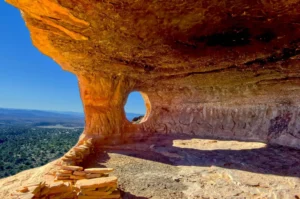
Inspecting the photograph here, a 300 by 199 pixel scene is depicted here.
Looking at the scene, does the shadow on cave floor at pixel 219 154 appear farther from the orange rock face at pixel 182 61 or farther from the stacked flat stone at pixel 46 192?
the stacked flat stone at pixel 46 192

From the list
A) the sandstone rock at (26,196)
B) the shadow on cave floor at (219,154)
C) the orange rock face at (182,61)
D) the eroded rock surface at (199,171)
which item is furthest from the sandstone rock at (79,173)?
the orange rock face at (182,61)

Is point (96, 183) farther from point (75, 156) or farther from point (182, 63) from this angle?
point (182, 63)

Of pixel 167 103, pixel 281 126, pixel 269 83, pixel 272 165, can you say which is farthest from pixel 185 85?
pixel 272 165

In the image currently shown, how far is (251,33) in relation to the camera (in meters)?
8.07

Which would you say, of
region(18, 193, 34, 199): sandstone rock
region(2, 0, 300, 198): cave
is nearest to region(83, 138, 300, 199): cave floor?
region(2, 0, 300, 198): cave

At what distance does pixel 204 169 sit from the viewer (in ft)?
25.0

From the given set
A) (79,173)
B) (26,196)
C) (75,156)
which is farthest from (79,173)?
(75,156)

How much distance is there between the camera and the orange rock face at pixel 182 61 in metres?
6.61

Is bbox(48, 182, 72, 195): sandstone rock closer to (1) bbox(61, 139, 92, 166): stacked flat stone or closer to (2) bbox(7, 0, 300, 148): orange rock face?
(1) bbox(61, 139, 92, 166): stacked flat stone

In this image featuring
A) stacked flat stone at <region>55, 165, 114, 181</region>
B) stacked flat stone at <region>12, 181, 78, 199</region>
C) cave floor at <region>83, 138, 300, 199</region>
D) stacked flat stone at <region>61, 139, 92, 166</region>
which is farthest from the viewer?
stacked flat stone at <region>61, 139, 92, 166</region>

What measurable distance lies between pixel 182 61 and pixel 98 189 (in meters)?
6.72

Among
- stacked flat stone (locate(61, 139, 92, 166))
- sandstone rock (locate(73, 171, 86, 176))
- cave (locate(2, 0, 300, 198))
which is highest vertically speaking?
cave (locate(2, 0, 300, 198))

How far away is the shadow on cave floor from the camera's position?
24.7ft

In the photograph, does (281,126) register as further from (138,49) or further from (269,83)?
(138,49)
